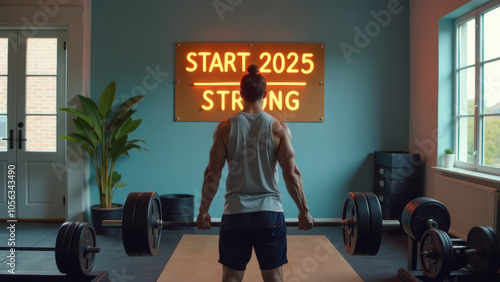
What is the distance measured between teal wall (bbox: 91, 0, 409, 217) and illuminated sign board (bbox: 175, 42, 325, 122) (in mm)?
105

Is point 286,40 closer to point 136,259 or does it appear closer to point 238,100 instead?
point 238,100

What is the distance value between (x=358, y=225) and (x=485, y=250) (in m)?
0.93

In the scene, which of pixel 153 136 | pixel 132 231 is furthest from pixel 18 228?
pixel 132 231

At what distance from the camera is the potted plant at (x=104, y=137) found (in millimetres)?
4484

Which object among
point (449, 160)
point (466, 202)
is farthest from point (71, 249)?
point (449, 160)

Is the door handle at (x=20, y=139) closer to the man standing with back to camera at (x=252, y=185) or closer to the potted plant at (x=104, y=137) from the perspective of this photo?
the potted plant at (x=104, y=137)

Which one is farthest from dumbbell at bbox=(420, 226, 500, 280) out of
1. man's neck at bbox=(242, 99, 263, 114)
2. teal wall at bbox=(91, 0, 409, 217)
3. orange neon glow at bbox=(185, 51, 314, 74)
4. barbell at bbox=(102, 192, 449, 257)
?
orange neon glow at bbox=(185, 51, 314, 74)

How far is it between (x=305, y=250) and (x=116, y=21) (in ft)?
10.8

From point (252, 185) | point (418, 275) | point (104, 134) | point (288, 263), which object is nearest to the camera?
point (252, 185)

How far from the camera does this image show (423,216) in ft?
9.94

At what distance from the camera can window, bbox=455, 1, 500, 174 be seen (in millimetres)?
3781

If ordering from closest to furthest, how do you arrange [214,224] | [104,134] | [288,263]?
[214,224]
[288,263]
[104,134]

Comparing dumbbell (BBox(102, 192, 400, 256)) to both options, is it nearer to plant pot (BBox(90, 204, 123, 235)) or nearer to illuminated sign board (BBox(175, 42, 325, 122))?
plant pot (BBox(90, 204, 123, 235))

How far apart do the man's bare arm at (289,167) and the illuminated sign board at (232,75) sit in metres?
2.82
